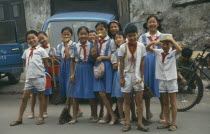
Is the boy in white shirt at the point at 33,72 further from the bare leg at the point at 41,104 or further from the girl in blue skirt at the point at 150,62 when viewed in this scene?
the girl in blue skirt at the point at 150,62

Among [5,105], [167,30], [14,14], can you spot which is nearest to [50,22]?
[14,14]

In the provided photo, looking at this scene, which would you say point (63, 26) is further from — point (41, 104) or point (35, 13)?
point (35, 13)

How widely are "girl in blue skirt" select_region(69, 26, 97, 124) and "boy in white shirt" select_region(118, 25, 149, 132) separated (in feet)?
2.64

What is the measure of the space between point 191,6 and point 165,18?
1277mm

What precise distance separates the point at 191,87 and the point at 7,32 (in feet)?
14.8

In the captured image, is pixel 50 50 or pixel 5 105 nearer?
pixel 50 50

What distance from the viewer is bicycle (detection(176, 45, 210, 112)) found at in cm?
679

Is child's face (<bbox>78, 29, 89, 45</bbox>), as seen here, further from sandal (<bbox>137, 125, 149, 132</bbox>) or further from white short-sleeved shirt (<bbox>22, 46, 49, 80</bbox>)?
sandal (<bbox>137, 125, 149, 132</bbox>)

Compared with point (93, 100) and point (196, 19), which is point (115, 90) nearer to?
point (93, 100)

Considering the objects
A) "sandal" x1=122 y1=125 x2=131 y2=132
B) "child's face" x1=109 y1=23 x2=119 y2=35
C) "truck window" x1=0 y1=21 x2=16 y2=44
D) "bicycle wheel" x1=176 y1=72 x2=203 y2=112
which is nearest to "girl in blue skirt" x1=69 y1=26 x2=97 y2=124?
"child's face" x1=109 y1=23 x2=119 y2=35

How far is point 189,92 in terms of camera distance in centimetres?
693

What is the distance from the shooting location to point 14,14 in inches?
380

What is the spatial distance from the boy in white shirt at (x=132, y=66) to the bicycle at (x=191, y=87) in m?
1.63

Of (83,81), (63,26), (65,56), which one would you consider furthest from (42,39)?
(63,26)
